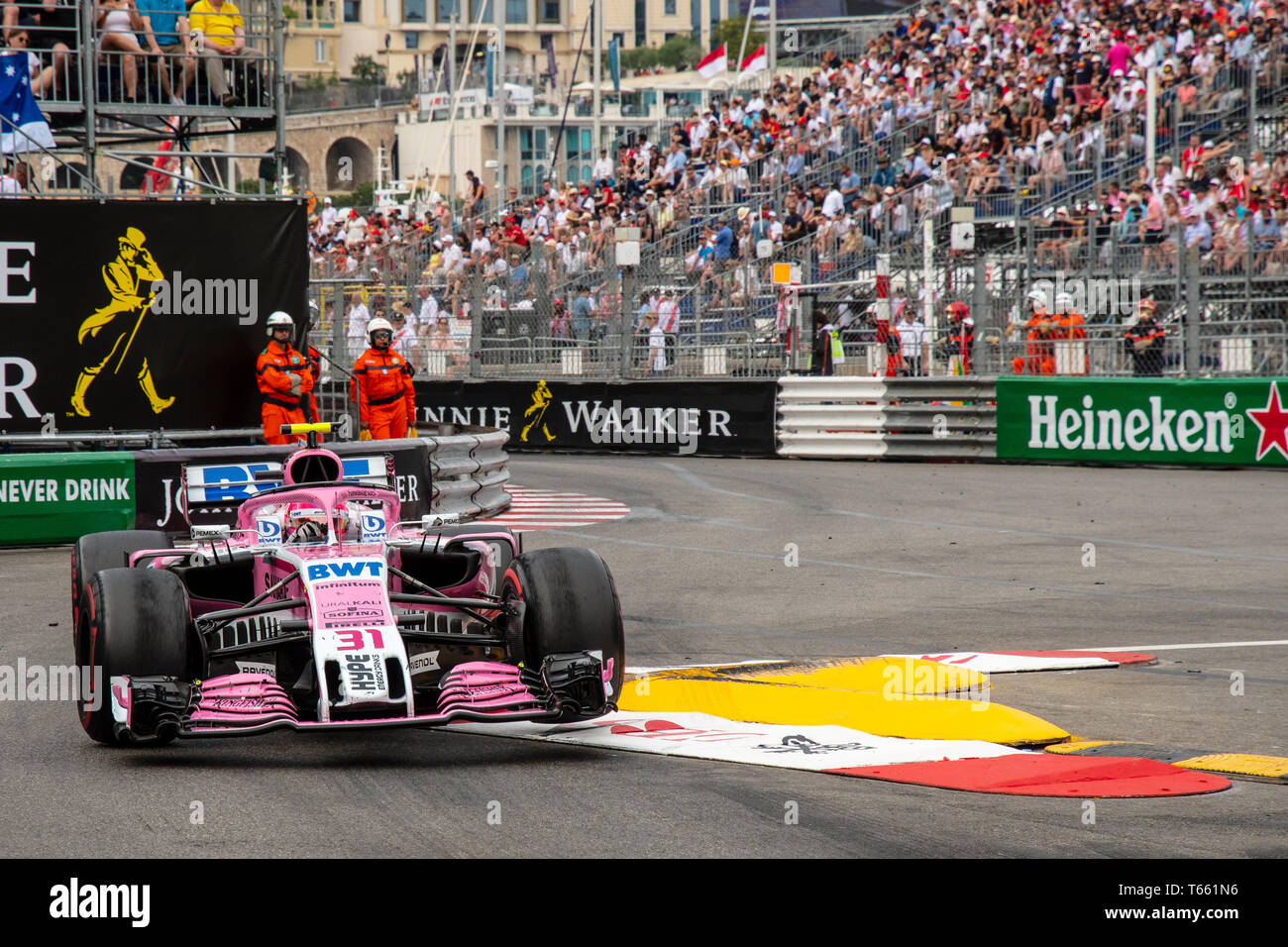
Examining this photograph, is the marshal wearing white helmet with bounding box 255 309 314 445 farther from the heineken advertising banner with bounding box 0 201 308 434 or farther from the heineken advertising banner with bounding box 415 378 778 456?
the heineken advertising banner with bounding box 415 378 778 456

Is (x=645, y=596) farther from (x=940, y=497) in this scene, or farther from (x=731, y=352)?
(x=731, y=352)

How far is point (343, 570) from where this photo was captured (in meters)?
7.24

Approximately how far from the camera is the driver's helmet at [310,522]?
7.91 m

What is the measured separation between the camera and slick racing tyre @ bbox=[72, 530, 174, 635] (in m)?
8.01

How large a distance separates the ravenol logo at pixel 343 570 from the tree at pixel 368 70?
4278 inches

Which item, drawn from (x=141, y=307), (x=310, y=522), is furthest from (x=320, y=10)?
(x=310, y=522)

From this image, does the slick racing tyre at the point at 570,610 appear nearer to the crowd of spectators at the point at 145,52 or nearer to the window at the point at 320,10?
the crowd of spectators at the point at 145,52

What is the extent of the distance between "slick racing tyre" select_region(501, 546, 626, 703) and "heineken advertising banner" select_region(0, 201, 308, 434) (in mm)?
9287

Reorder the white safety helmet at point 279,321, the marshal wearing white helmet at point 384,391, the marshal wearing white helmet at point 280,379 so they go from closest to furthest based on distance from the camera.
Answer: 1. the white safety helmet at point 279,321
2. the marshal wearing white helmet at point 280,379
3. the marshal wearing white helmet at point 384,391

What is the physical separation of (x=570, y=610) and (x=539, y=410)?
17223 millimetres

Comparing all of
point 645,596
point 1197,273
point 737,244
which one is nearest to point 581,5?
point 737,244

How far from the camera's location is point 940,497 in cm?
1783

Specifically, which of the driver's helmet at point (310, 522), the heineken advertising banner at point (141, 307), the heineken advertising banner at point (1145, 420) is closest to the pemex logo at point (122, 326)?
the heineken advertising banner at point (141, 307)
